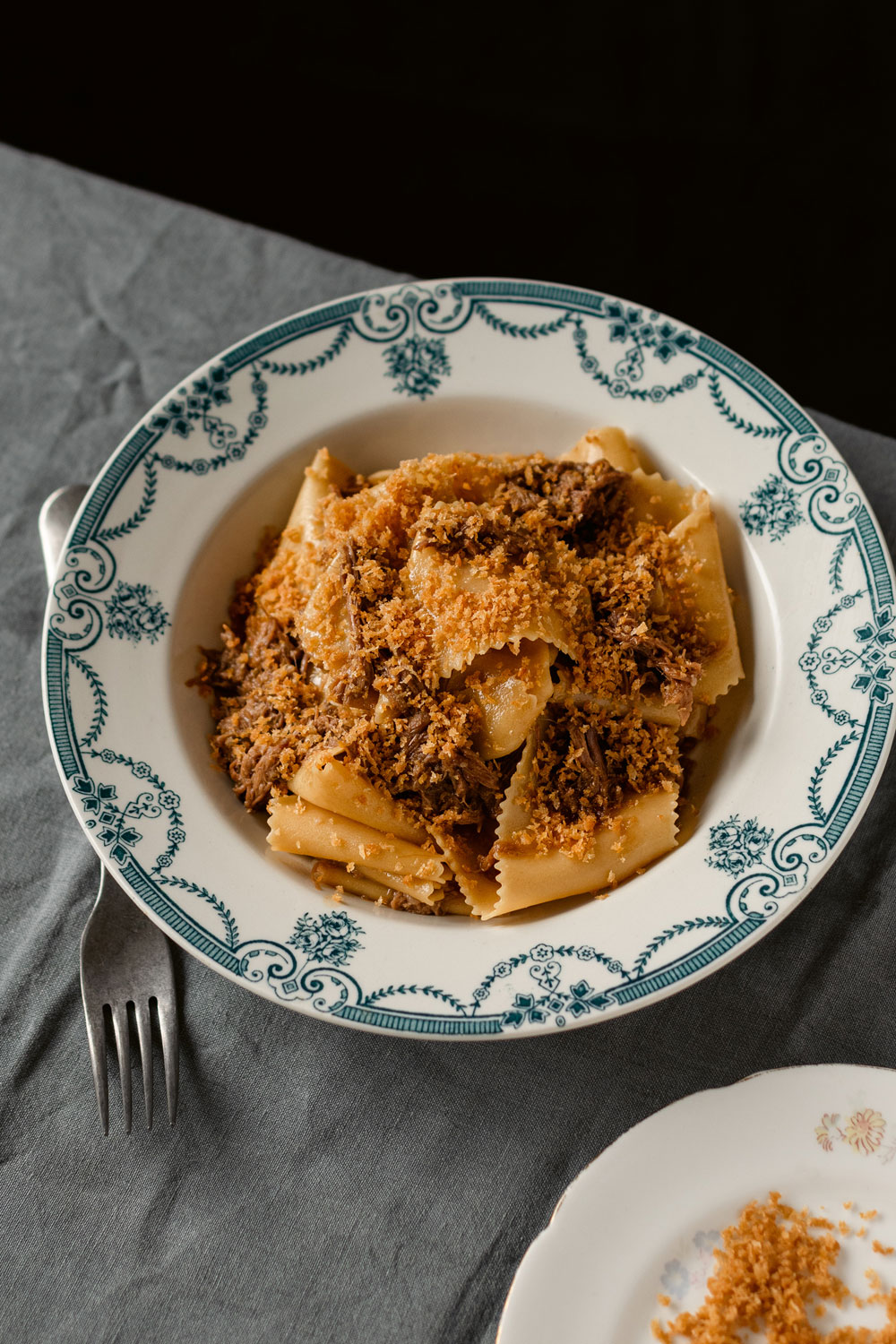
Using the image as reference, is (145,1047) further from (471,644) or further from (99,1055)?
(471,644)

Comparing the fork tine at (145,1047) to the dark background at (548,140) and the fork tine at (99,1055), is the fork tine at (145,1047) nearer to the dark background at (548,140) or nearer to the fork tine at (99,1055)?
the fork tine at (99,1055)

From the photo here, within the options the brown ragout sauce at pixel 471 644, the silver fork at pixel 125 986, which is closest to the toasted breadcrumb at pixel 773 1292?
the brown ragout sauce at pixel 471 644

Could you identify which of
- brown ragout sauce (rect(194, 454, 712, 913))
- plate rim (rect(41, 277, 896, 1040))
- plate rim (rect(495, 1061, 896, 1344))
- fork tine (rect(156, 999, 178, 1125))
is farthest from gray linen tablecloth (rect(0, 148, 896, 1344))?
brown ragout sauce (rect(194, 454, 712, 913))

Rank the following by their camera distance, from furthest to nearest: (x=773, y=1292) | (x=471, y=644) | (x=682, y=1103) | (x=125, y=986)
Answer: (x=125, y=986) → (x=471, y=644) → (x=682, y=1103) → (x=773, y=1292)

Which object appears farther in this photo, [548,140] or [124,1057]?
[548,140]

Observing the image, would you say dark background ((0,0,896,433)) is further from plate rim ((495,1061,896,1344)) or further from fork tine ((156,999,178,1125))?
fork tine ((156,999,178,1125))

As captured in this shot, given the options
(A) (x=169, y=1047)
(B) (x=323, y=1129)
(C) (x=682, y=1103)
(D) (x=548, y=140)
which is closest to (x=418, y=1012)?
(B) (x=323, y=1129)
